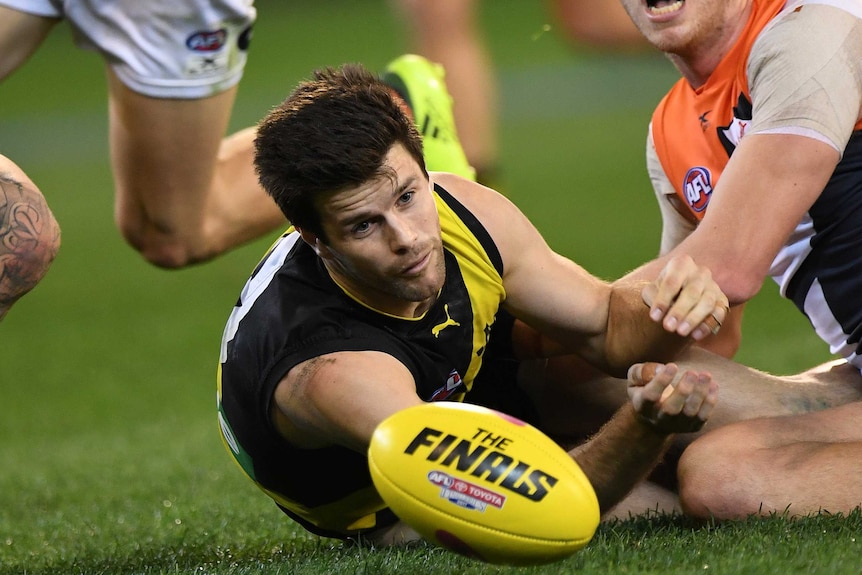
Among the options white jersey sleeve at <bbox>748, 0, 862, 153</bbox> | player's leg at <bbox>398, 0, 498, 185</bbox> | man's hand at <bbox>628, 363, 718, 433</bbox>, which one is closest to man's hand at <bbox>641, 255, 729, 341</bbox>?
man's hand at <bbox>628, 363, 718, 433</bbox>

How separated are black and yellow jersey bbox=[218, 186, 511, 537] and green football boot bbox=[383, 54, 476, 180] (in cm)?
116

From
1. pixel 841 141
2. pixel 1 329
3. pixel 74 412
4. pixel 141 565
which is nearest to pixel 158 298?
pixel 1 329

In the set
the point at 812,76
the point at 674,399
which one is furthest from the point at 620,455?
the point at 812,76

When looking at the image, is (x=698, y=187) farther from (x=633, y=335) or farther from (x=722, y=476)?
(x=722, y=476)

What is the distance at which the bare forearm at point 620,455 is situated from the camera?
9.39 ft

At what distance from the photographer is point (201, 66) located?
14.9ft

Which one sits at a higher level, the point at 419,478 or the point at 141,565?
the point at 419,478

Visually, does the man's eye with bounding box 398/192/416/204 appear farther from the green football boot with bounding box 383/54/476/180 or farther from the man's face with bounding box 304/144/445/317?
the green football boot with bounding box 383/54/476/180

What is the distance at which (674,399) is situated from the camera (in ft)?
8.80

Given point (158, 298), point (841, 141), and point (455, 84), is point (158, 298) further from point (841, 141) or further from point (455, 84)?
point (841, 141)

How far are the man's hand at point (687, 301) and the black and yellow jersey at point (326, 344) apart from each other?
54 cm

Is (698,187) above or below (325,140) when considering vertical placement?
below

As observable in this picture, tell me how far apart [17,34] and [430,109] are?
141 centimetres

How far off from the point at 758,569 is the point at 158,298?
6270 mm
